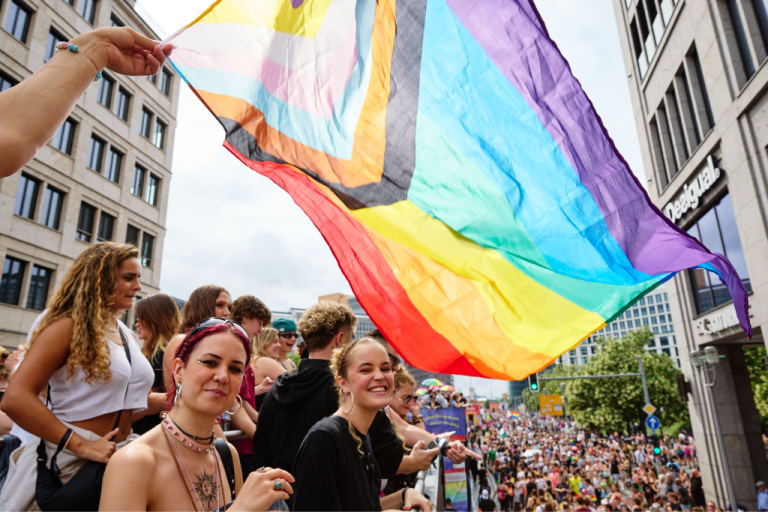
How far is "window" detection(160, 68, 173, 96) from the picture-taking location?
30070mm

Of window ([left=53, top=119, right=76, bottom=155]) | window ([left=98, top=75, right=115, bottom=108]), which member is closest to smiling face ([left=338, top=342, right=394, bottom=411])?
window ([left=53, top=119, right=76, bottom=155])

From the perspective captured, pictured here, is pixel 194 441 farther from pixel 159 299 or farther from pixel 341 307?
pixel 159 299

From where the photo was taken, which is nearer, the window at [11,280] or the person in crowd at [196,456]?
the person in crowd at [196,456]

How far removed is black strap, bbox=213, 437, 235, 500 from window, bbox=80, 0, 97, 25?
94.0ft

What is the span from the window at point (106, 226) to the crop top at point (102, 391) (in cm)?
2538

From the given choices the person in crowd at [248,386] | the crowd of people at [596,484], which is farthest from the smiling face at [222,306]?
the crowd of people at [596,484]

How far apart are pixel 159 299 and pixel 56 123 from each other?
276 cm

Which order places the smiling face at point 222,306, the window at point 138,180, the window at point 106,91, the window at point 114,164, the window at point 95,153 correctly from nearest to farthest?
the smiling face at point 222,306 → the window at point 95,153 → the window at point 106,91 → the window at point 114,164 → the window at point 138,180

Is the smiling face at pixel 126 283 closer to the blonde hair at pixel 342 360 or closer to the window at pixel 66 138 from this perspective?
the blonde hair at pixel 342 360

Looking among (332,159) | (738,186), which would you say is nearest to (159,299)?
(332,159)

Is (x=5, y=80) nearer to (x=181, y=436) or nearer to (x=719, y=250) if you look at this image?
(x=181, y=436)

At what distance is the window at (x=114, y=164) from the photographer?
25.4m

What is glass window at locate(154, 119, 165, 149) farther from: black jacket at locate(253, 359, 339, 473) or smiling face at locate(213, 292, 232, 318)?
black jacket at locate(253, 359, 339, 473)

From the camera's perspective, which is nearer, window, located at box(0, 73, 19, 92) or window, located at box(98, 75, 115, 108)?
window, located at box(0, 73, 19, 92)
